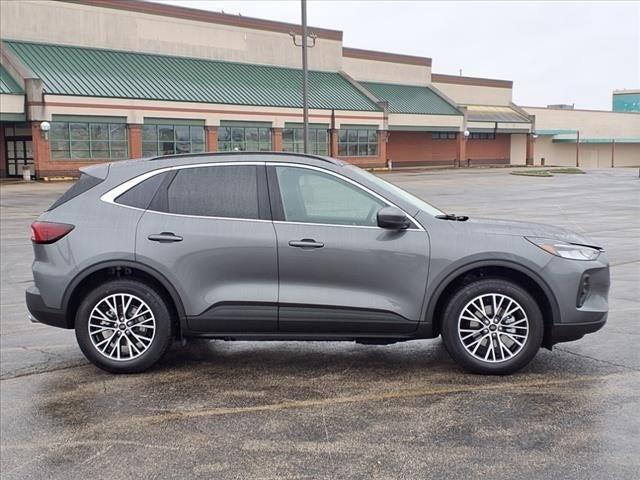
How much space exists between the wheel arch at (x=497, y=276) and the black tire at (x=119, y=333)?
6.87 ft

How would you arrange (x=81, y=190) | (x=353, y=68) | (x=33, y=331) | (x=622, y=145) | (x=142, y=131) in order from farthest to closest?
(x=622, y=145), (x=353, y=68), (x=142, y=131), (x=33, y=331), (x=81, y=190)

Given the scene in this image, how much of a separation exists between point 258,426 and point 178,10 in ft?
155

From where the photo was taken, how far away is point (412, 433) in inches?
171

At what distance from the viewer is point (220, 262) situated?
544 centimetres

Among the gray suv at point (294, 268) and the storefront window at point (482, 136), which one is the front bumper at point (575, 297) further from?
the storefront window at point (482, 136)

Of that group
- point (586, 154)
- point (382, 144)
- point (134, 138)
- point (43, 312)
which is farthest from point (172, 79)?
point (586, 154)

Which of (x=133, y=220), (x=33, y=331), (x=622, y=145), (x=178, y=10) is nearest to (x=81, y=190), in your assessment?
(x=133, y=220)

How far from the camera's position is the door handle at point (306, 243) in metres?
5.36

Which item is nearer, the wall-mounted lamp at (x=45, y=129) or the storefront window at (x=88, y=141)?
the wall-mounted lamp at (x=45, y=129)

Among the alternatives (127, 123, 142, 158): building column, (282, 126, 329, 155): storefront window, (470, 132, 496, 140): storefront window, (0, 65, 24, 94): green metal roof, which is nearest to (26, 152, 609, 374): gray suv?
(0, 65, 24, 94): green metal roof

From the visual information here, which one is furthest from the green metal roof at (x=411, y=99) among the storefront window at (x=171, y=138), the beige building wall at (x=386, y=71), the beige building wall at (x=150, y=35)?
the storefront window at (x=171, y=138)

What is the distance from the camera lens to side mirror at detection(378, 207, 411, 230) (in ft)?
17.4

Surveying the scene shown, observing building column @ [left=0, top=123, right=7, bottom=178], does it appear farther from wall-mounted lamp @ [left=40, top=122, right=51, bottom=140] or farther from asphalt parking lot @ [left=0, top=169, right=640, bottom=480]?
asphalt parking lot @ [left=0, top=169, right=640, bottom=480]

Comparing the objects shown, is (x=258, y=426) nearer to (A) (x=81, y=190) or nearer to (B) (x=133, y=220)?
(B) (x=133, y=220)
